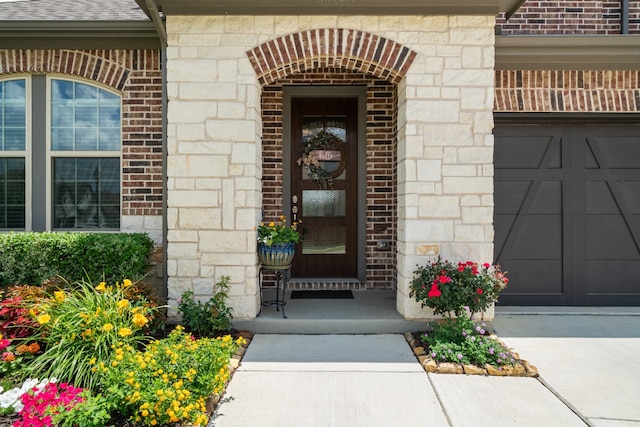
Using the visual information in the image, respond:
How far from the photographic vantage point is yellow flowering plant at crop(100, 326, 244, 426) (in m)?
2.58

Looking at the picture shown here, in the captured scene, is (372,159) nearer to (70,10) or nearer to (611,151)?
(611,151)

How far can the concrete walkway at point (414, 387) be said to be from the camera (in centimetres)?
288

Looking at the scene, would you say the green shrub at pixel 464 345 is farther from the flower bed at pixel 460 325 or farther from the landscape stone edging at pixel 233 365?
the landscape stone edging at pixel 233 365

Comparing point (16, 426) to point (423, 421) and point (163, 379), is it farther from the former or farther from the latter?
point (423, 421)

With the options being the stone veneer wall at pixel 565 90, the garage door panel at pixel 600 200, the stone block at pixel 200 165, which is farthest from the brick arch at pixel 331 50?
the garage door panel at pixel 600 200

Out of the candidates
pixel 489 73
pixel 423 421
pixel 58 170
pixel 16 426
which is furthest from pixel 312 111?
pixel 16 426

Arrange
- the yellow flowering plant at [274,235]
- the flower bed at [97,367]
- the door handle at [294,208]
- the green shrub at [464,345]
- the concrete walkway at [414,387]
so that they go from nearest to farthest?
the flower bed at [97,367] < the concrete walkway at [414,387] < the green shrub at [464,345] < the yellow flowering plant at [274,235] < the door handle at [294,208]

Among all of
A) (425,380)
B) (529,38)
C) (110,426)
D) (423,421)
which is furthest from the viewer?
(529,38)

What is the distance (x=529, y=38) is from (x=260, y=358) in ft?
14.2

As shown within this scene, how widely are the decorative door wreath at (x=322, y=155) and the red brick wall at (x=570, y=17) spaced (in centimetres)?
249

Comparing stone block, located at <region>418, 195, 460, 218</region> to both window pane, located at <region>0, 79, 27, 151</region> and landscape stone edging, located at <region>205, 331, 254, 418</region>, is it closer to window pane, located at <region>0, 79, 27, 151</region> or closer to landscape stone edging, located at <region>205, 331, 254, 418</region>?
landscape stone edging, located at <region>205, 331, 254, 418</region>

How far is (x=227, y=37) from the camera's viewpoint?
14.6 ft

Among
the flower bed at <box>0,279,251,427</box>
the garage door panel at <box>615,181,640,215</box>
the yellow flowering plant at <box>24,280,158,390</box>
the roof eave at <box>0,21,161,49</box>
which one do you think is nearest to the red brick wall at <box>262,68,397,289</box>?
the roof eave at <box>0,21,161,49</box>

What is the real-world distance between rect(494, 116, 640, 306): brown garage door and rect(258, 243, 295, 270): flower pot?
265 cm
